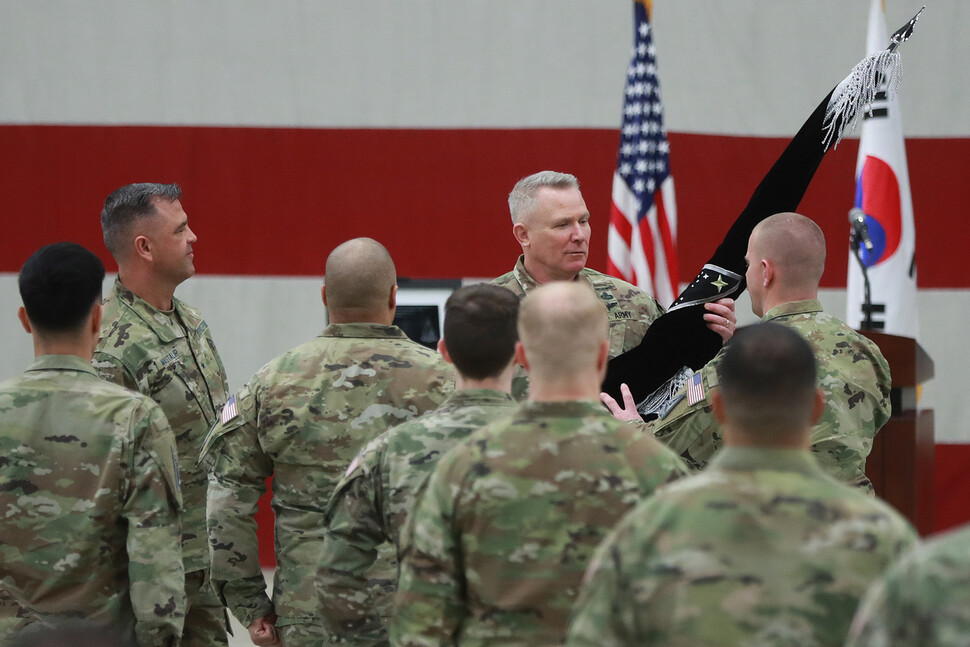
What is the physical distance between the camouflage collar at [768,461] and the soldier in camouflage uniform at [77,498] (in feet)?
3.78

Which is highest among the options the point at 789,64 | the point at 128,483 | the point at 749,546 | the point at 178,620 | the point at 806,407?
the point at 789,64

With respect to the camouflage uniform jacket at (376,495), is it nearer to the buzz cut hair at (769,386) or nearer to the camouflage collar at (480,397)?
the camouflage collar at (480,397)

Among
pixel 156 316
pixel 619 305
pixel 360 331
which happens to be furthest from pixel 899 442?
pixel 156 316

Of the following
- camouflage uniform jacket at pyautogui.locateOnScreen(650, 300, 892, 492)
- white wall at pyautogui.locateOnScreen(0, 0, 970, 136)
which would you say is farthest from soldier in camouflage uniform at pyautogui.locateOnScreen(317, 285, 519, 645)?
white wall at pyautogui.locateOnScreen(0, 0, 970, 136)

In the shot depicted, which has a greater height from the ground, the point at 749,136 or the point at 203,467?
the point at 749,136

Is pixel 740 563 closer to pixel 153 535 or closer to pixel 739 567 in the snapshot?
pixel 739 567

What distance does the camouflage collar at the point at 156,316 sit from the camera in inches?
110

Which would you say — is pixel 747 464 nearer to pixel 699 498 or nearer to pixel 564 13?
pixel 699 498

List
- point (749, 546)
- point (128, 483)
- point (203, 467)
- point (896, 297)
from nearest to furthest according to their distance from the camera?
point (749, 546) < point (128, 483) < point (203, 467) < point (896, 297)

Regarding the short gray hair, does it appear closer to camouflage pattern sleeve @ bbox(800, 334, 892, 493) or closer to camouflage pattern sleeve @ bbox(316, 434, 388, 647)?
camouflage pattern sleeve @ bbox(800, 334, 892, 493)

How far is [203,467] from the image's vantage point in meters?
2.79

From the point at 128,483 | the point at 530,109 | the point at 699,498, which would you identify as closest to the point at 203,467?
the point at 128,483

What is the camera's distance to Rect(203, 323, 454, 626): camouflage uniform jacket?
225 centimetres

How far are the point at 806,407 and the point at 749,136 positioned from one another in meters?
3.83
